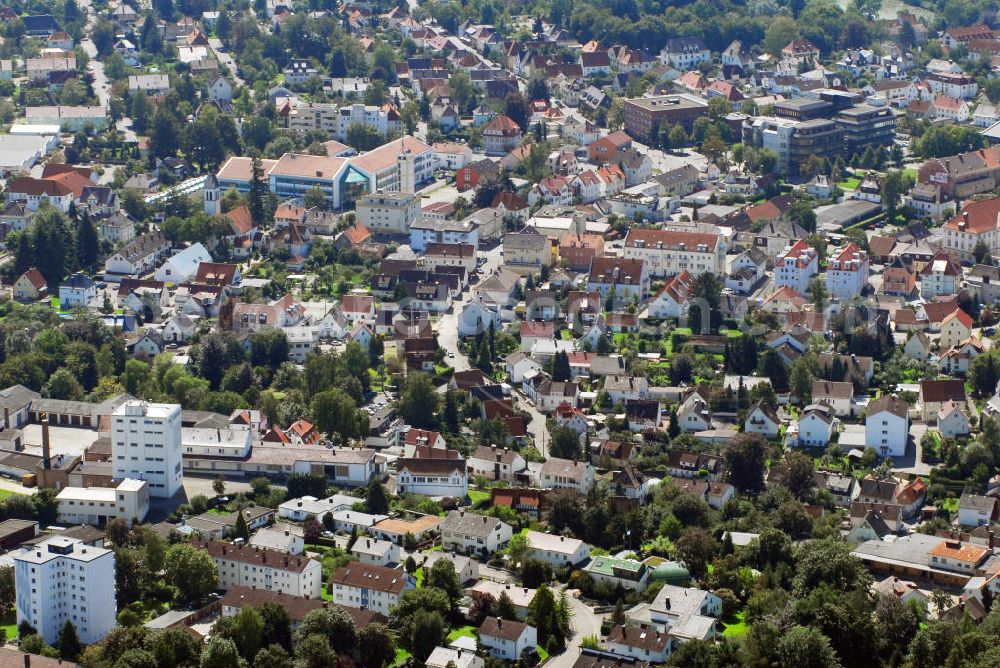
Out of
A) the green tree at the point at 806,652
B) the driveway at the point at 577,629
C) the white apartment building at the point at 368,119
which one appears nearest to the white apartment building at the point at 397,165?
the white apartment building at the point at 368,119

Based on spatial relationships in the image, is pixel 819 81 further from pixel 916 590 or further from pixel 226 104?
pixel 916 590

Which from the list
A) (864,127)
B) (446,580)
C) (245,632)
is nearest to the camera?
(245,632)

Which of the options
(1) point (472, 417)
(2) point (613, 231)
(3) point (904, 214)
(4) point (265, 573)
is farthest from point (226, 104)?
(4) point (265, 573)

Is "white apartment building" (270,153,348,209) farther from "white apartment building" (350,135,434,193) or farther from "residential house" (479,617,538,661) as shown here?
"residential house" (479,617,538,661)

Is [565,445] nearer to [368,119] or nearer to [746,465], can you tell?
[746,465]

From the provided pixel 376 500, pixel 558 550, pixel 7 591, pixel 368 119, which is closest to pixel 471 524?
pixel 558 550

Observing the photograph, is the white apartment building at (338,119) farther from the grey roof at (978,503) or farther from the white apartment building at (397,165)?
the grey roof at (978,503)

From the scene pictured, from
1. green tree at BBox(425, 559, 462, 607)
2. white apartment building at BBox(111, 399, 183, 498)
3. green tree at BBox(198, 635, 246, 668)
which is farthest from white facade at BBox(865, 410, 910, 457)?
green tree at BBox(198, 635, 246, 668)
